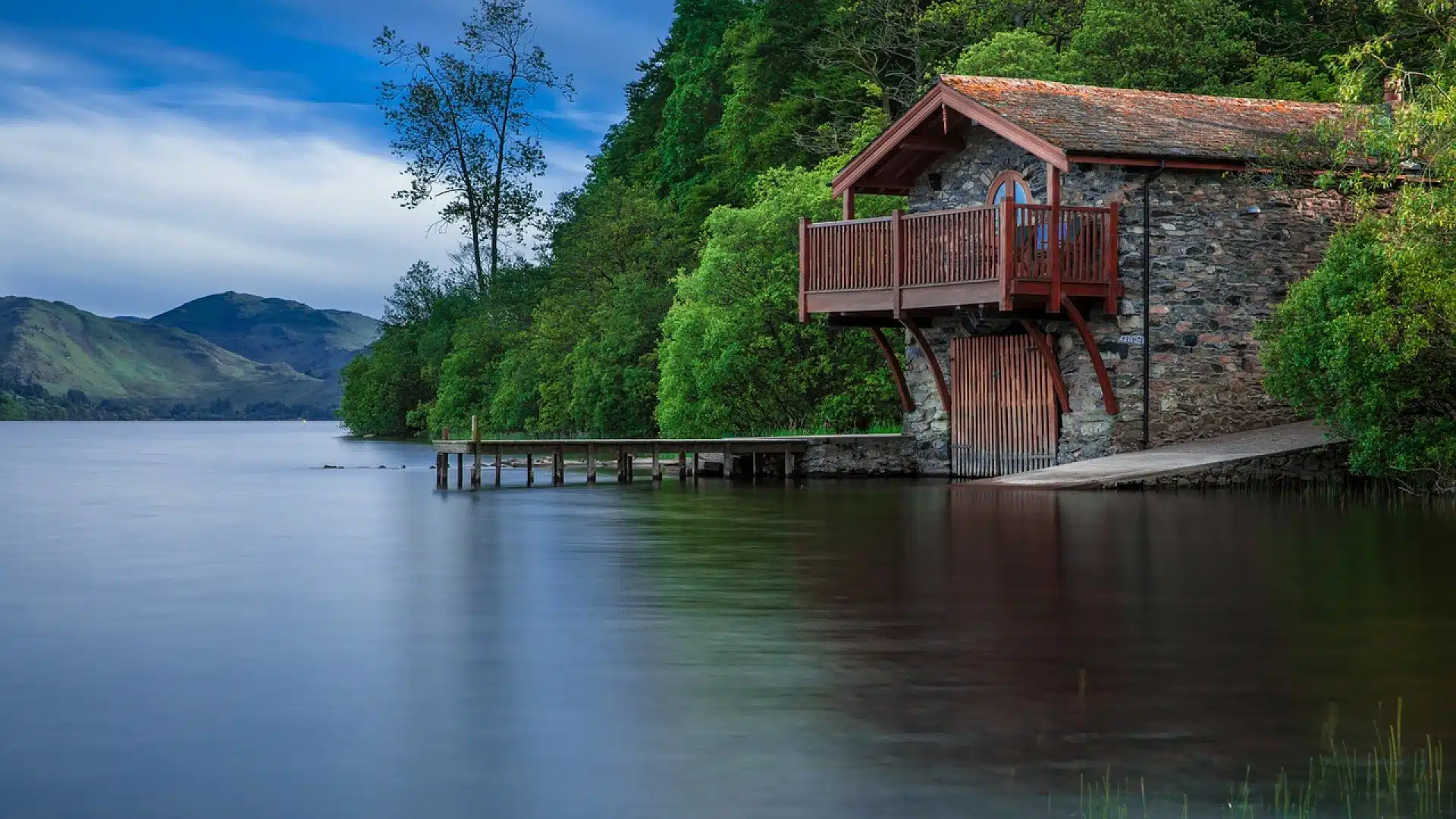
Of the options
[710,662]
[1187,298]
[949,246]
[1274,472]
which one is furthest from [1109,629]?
[1187,298]

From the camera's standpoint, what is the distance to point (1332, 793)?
657 cm

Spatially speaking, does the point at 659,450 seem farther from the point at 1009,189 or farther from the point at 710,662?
the point at 710,662

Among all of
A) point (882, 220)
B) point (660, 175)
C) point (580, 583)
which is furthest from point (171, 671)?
point (660, 175)

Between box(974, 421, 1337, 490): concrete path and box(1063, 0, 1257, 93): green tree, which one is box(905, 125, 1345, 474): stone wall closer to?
box(974, 421, 1337, 490): concrete path

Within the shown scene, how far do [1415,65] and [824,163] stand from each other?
1400cm

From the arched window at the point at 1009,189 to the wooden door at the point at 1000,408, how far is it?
2360mm

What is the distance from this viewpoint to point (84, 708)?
28.0 feet

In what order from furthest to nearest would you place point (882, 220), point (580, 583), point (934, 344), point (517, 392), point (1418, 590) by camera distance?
point (517, 392) → point (934, 344) → point (882, 220) → point (580, 583) → point (1418, 590)

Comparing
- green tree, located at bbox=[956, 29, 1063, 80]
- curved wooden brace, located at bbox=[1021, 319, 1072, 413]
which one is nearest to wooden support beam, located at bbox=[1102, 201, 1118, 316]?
curved wooden brace, located at bbox=[1021, 319, 1072, 413]

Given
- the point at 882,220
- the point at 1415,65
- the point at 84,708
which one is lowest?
the point at 84,708

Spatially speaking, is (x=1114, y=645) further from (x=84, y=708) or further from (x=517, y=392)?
(x=517, y=392)

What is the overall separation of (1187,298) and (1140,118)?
3272 millimetres

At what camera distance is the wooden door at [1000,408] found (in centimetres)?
2811

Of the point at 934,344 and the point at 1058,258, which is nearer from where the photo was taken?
the point at 1058,258
